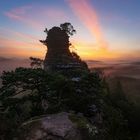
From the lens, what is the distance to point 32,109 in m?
28.5

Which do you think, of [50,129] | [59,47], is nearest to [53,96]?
[50,129]

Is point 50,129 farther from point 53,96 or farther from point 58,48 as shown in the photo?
point 58,48

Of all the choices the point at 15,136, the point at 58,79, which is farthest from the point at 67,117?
the point at 58,79

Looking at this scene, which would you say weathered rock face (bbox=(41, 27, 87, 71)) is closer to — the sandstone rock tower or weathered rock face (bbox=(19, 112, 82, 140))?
the sandstone rock tower

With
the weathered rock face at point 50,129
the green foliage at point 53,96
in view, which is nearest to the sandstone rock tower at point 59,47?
the green foliage at point 53,96

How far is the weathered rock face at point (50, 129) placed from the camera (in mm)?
20875

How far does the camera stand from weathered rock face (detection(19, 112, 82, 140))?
2088 centimetres

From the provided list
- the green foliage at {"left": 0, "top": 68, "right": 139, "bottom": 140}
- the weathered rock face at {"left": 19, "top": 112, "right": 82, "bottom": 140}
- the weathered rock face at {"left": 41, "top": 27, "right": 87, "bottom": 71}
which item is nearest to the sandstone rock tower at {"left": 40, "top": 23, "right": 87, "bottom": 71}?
the weathered rock face at {"left": 41, "top": 27, "right": 87, "bottom": 71}

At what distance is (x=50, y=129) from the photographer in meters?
21.2

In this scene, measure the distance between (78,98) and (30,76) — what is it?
5292mm

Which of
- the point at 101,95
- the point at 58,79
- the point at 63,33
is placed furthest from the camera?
the point at 63,33

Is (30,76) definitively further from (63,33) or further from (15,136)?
(63,33)

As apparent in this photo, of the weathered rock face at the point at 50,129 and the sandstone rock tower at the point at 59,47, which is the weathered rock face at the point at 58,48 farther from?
the weathered rock face at the point at 50,129

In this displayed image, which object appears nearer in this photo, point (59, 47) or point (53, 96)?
point (53, 96)
